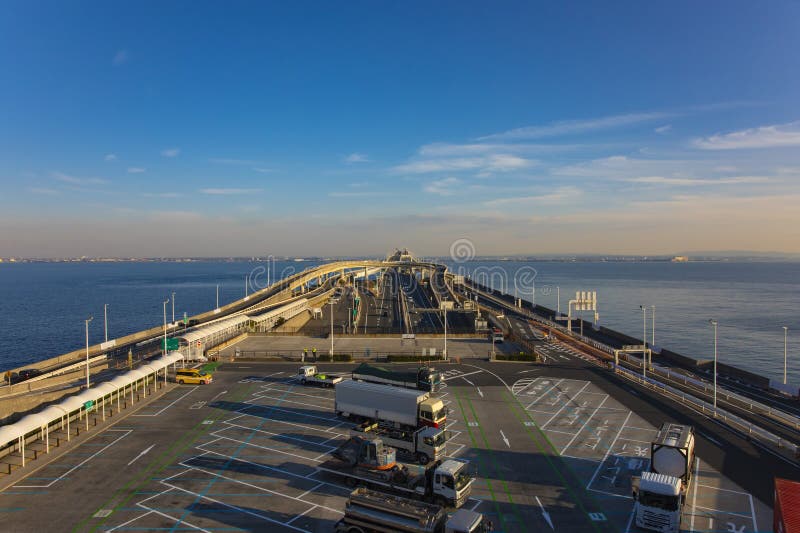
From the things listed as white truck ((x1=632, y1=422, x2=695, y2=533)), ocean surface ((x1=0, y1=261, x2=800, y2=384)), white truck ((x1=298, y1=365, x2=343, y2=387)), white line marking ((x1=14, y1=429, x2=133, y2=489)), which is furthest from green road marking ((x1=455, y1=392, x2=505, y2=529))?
ocean surface ((x1=0, y1=261, x2=800, y2=384))

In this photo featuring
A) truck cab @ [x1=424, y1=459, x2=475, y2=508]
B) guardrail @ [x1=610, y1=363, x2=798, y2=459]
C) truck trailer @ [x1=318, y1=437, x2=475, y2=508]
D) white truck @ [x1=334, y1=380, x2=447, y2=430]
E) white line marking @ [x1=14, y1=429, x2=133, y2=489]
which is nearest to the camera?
truck cab @ [x1=424, y1=459, x2=475, y2=508]

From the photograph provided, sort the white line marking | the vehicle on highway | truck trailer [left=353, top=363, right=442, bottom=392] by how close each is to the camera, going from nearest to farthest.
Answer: the white line marking → truck trailer [left=353, top=363, right=442, bottom=392] → the vehicle on highway

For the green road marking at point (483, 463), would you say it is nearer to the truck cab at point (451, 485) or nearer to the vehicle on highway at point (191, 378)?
the truck cab at point (451, 485)

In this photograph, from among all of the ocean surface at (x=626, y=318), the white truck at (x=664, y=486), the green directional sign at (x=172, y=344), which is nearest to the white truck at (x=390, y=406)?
the white truck at (x=664, y=486)

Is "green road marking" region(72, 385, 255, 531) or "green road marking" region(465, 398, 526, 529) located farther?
"green road marking" region(72, 385, 255, 531)

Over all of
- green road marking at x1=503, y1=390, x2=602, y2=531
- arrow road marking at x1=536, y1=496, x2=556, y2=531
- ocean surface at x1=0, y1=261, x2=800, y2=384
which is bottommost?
ocean surface at x1=0, y1=261, x2=800, y2=384

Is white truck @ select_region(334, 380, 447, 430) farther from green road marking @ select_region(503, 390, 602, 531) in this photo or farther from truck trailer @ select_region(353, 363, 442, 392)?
green road marking @ select_region(503, 390, 602, 531)

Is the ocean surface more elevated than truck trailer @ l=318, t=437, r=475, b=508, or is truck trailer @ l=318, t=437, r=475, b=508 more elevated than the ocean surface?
truck trailer @ l=318, t=437, r=475, b=508

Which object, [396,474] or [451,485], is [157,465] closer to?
[396,474]

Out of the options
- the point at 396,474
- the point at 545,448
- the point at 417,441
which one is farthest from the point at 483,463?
the point at 396,474
